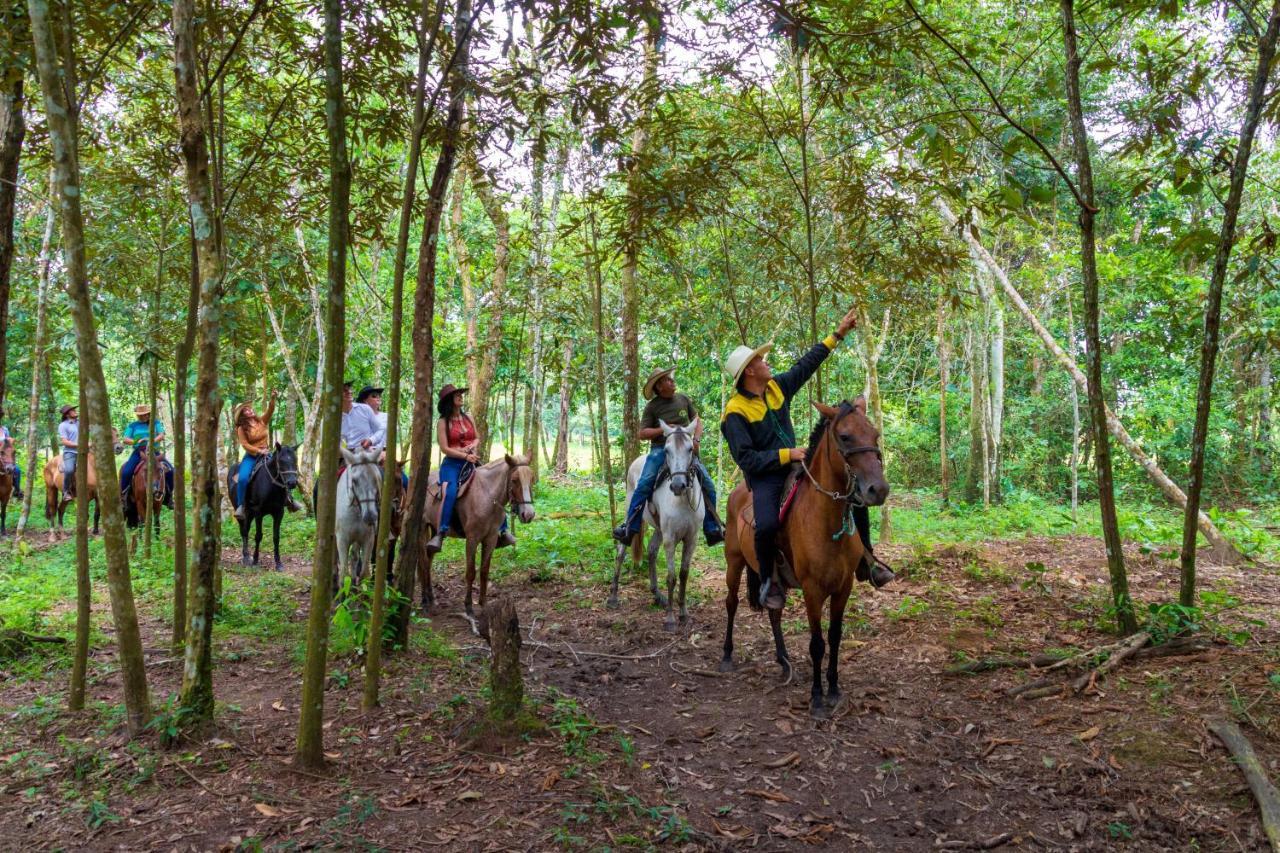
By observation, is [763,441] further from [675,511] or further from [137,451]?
[137,451]

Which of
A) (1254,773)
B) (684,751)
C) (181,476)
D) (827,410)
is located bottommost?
(684,751)

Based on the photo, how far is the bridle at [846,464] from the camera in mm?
5082

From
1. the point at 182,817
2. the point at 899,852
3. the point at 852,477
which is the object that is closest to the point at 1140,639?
the point at 852,477

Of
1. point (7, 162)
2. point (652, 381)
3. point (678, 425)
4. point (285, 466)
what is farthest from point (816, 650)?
point (285, 466)

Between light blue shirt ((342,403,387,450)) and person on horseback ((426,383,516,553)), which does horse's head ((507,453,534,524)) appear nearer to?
person on horseback ((426,383,516,553))

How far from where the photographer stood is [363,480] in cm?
784

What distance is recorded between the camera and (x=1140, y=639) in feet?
18.3

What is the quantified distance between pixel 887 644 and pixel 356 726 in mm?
4577

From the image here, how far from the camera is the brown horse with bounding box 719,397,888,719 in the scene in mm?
5156

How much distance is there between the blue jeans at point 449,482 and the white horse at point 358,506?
752 mm

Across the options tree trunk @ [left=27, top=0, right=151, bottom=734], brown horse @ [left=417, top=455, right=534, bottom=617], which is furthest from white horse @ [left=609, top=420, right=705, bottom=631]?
tree trunk @ [left=27, top=0, right=151, bottom=734]

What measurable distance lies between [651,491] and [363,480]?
3071 mm

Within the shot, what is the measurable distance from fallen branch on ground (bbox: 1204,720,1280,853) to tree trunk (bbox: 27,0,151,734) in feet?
18.8

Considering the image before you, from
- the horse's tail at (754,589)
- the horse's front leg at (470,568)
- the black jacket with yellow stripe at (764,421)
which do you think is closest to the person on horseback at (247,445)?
the horse's front leg at (470,568)
